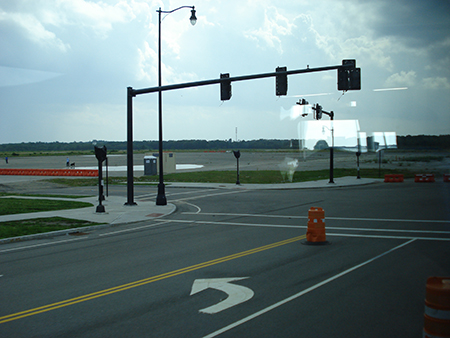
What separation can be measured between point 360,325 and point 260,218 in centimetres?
1047

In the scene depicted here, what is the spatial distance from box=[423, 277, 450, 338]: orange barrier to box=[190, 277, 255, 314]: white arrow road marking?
2995 millimetres

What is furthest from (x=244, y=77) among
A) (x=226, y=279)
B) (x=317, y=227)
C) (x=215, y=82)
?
(x=226, y=279)

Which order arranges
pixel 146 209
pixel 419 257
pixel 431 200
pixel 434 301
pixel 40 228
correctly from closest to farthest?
pixel 434 301 < pixel 419 257 < pixel 40 228 < pixel 146 209 < pixel 431 200

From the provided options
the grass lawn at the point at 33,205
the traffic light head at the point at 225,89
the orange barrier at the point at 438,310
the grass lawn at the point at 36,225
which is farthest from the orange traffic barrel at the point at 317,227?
the grass lawn at the point at 33,205

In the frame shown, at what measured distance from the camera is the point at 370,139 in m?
46.1

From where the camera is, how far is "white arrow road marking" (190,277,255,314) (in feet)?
20.3

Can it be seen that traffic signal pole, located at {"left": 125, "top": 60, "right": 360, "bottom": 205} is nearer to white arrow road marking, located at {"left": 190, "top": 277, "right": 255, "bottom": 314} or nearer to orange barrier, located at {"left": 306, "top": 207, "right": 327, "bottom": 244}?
orange barrier, located at {"left": 306, "top": 207, "right": 327, "bottom": 244}

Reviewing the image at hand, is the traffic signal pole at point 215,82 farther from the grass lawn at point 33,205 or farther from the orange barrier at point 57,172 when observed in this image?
the orange barrier at point 57,172

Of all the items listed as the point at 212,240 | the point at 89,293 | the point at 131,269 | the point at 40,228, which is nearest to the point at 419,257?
the point at 212,240

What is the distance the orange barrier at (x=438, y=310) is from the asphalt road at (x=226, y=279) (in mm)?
1282

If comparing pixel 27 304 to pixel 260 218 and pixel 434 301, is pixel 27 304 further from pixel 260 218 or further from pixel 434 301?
pixel 260 218

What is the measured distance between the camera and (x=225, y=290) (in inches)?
273

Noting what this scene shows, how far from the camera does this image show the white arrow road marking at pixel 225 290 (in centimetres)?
618

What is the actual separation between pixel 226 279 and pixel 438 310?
425 centimetres
